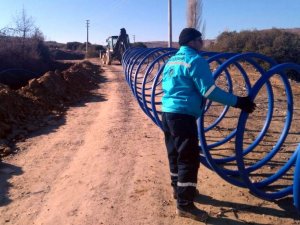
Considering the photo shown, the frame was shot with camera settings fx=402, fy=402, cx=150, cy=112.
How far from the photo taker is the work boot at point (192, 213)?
4.14 m

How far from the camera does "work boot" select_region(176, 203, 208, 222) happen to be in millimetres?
4141

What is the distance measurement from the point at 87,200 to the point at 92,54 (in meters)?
44.1

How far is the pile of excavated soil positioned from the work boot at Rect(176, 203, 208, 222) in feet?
11.1

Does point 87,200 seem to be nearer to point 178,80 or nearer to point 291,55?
point 178,80

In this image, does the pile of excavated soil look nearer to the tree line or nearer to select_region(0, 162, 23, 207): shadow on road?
select_region(0, 162, 23, 207): shadow on road

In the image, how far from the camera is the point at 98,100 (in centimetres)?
1164

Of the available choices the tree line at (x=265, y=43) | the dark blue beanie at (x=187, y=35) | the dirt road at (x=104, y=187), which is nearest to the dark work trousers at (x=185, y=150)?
the dirt road at (x=104, y=187)

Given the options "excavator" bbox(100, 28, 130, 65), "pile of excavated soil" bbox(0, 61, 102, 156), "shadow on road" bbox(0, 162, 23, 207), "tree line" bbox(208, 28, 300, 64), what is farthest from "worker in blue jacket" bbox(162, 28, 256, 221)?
"tree line" bbox(208, 28, 300, 64)

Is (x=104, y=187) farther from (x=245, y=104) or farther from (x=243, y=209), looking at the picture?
(x=245, y=104)

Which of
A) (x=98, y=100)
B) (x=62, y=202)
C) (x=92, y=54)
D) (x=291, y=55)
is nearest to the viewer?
(x=62, y=202)

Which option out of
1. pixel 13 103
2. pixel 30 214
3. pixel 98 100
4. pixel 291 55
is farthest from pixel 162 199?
pixel 291 55

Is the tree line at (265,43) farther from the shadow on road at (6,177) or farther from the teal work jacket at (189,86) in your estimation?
the teal work jacket at (189,86)

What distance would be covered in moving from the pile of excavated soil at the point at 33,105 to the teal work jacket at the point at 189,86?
3454 millimetres

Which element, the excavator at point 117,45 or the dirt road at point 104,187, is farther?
the excavator at point 117,45
